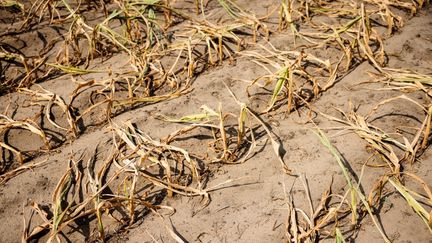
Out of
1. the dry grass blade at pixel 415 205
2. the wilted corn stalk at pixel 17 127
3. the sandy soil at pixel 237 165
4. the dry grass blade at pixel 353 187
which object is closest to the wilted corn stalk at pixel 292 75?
the sandy soil at pixel 237 165

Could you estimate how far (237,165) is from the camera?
153 cm

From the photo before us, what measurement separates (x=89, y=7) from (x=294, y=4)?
137 centimetres

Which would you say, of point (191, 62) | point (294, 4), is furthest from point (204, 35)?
point (294, 4)

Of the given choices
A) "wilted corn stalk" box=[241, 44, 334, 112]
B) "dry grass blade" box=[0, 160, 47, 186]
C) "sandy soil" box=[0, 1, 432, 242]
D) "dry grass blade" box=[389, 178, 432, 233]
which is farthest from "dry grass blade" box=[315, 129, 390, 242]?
"dry grass blade" box=[0, 160, 47, 186]

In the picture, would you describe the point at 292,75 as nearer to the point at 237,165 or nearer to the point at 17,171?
the point at 237,165

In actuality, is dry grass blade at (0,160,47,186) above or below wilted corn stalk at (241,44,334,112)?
below

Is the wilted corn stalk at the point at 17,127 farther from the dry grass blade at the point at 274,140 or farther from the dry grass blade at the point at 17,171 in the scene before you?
the dry grass blade at the point at 274,140

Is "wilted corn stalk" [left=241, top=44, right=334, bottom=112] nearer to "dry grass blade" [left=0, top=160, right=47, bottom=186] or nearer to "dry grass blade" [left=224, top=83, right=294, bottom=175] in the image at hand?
"dry grass blade" [left=224, top=83, right=294, bottom=175]

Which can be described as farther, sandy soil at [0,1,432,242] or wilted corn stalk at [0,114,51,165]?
wilted corn stalk at [0,114,51,165]

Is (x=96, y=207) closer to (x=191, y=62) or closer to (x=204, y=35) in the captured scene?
(x=191, y=62)

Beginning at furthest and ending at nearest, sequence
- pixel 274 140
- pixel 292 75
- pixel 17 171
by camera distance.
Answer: pixel 292 75
pixel 274 140
pixel 17 171

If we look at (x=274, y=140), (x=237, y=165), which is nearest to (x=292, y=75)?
(x=274, y=140)

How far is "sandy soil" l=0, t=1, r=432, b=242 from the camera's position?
51.9 inches

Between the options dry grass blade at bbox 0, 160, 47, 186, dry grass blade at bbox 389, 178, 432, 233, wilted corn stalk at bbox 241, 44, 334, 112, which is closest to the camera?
dry grass blade at bbox 389, 178, 432, 233
